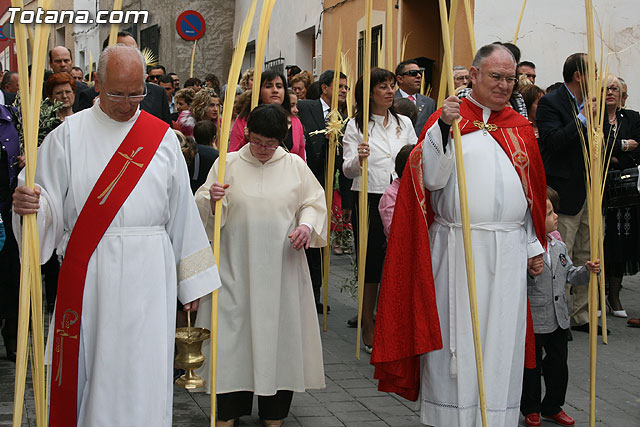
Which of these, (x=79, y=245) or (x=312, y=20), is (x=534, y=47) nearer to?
(x=312, y=20)

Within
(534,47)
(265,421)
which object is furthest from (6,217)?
(534,47)

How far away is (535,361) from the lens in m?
4.87

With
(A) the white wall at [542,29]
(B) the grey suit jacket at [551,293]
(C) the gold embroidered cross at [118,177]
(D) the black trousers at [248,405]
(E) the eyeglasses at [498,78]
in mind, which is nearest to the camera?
(C) the gold embroidered cross at [118,177]

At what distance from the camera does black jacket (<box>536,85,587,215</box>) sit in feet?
24.0

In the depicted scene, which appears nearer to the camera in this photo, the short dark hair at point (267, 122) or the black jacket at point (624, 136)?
the short dark hair at point (267, 122)

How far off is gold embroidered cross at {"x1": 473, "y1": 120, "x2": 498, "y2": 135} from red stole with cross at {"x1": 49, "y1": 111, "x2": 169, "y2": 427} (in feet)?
5.23

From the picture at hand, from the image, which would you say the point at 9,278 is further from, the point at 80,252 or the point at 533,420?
the point at 533,420

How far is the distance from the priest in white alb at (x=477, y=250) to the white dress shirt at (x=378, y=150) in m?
2.15

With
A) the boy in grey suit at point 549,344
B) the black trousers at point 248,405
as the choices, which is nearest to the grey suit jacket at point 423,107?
the boy in grey suit at point 549,344

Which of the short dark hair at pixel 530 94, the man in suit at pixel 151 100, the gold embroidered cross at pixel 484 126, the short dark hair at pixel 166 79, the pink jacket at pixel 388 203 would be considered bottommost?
the pink jacket at pixel 388 203

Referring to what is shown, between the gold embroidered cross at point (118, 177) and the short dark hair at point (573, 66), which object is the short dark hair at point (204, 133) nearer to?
the short dark hair at point (573, 66)

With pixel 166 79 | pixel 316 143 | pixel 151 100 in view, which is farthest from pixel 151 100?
pixel 166 79

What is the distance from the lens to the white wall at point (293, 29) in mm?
18123

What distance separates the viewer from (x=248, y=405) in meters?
5.18
